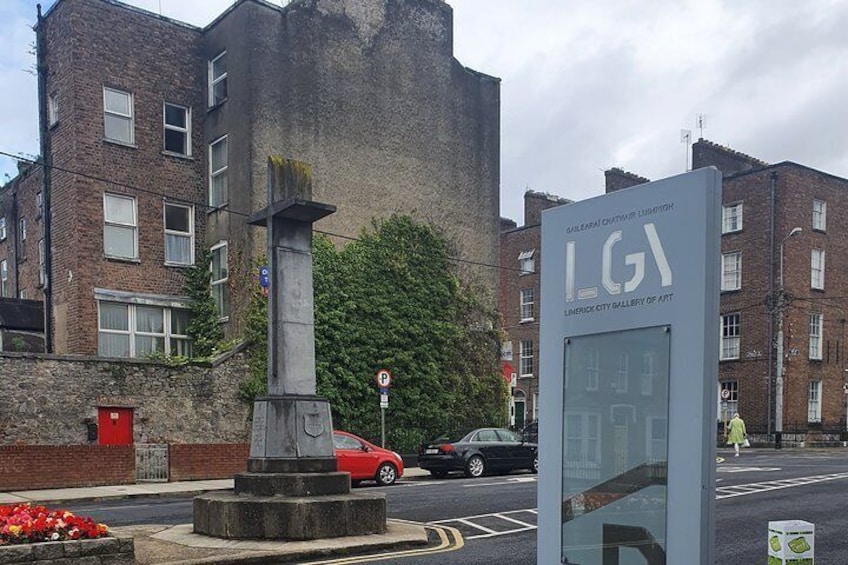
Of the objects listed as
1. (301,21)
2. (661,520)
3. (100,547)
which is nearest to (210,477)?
(100,547)

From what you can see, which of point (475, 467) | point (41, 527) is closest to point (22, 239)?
point (475, 467)

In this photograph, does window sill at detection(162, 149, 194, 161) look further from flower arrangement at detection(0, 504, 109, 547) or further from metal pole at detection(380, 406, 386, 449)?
flower arrangement at detection(0, 504, 109, 547)

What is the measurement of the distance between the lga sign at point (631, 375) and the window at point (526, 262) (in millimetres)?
41986

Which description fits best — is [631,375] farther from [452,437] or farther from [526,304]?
[526,304]

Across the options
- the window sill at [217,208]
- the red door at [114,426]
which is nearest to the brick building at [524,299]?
the window sill at [217,208]

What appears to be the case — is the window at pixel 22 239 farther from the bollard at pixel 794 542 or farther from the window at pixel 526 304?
the bollard at pixel 794 542

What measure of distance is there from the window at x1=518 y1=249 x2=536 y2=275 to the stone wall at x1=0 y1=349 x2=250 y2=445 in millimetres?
26195

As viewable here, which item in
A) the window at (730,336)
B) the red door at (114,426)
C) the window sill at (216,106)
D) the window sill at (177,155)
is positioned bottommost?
the red door at (114,426)

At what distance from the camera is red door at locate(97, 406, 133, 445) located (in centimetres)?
1967

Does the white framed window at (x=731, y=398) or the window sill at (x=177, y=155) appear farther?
the white framed window at (x=731, y=398)

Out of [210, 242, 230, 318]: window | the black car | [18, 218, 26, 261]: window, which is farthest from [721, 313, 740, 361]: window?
[18, 218, 26, 261]: window

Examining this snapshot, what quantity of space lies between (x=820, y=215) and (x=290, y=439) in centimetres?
3378

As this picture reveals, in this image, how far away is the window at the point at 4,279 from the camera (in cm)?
3080

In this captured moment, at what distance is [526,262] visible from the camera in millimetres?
45844
